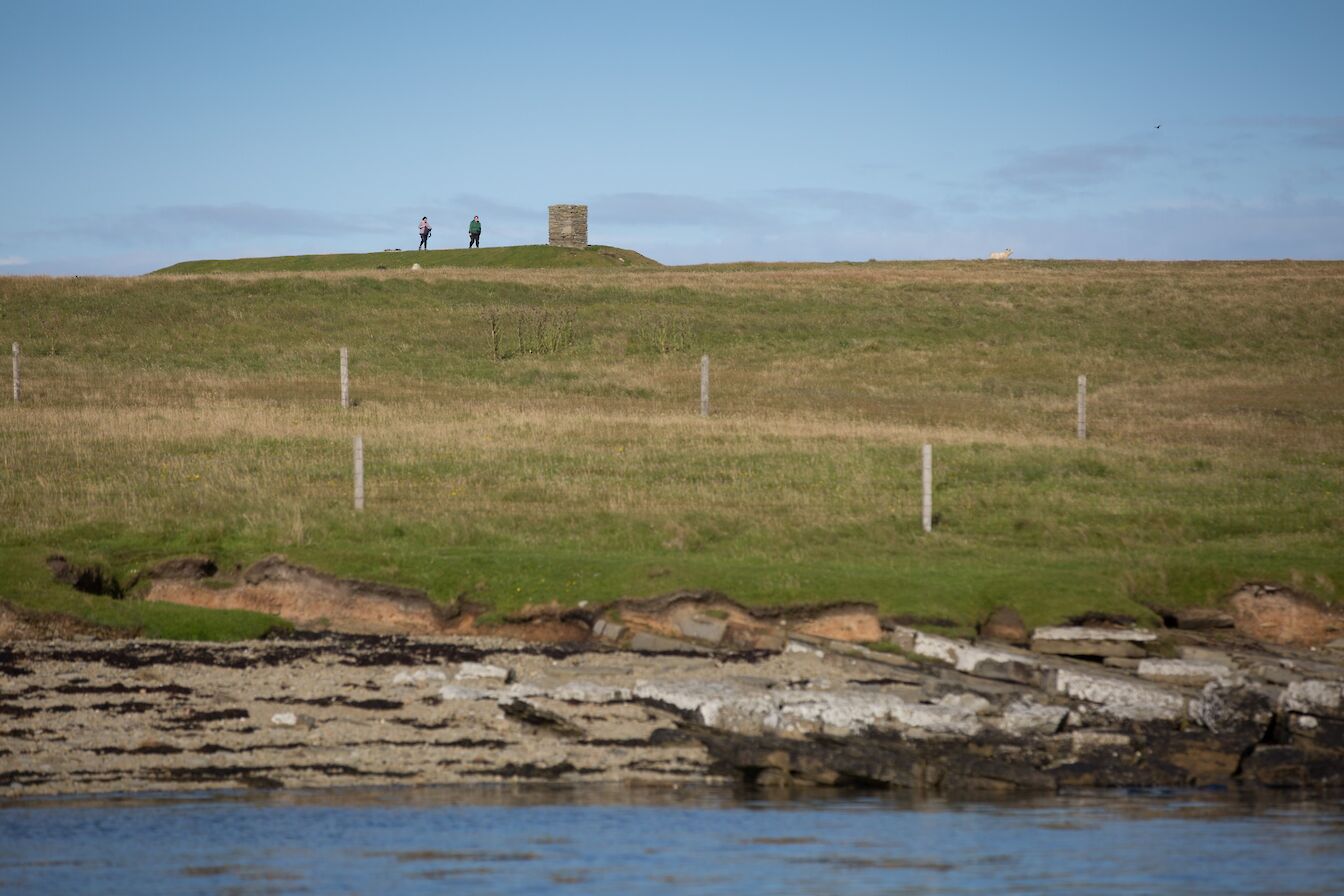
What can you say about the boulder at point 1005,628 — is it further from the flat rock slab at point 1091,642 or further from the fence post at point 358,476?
the fence post at point 358,476

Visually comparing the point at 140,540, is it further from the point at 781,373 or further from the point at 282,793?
the point at 781,373

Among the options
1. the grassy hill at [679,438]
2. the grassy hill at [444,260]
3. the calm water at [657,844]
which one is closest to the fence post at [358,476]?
the grassy hill at [679,438]

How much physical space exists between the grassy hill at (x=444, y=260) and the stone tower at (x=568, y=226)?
124cm

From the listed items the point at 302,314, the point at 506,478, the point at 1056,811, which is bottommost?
the point at 1056,811

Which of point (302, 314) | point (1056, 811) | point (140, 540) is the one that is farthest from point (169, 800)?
point (302, 314)

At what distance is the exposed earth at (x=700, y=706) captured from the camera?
14633 mm

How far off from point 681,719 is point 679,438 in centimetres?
1916

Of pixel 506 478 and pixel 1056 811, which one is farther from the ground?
pixel 506 478

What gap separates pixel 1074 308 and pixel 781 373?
22166mm

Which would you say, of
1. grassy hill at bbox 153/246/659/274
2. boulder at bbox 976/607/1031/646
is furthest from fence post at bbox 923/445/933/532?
grassy hill at bbox 153/246/659/274

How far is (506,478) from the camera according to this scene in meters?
28.9

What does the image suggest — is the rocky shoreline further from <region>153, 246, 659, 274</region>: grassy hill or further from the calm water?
<region>153, 246, 659, 274</region>: grassy hill

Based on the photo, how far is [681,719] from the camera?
15.9m

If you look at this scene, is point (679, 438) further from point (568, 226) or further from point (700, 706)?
point (568, 226)
